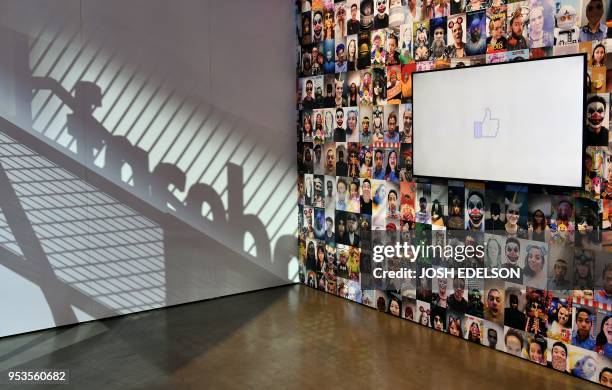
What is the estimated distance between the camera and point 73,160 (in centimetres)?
469

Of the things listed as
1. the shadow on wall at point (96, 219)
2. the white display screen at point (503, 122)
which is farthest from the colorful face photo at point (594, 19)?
the shadow on wall at point (96, 219)

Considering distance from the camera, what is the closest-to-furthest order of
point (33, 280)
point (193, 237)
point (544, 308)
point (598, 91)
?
point (598, 91) < point (544, 308) < point (33, 280) < point (193, 237)

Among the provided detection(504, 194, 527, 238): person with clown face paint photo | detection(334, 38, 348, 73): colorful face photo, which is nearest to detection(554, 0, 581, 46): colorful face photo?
detection(504, 194, 527, 238): person with clown face paint photo

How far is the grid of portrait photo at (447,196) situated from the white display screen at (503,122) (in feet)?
0.31

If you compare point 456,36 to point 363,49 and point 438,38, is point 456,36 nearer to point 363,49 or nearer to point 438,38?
point 438,38

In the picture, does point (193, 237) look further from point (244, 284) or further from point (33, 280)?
point (33, 280)

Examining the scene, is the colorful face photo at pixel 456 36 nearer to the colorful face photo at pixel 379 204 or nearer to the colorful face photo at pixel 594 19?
the colorful face photo at pixel 594 19

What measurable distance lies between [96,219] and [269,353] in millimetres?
1640

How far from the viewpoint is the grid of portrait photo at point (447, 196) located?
3.60 meters

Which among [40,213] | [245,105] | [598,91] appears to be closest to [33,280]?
[40,213]

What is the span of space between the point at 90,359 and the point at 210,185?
5.68 feet

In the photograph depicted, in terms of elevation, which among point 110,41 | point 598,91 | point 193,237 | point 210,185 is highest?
point 110,41

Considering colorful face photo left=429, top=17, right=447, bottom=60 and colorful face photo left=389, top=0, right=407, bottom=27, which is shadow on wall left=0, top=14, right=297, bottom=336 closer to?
colorful face photo left=389, top=0, right=407, bottom=27

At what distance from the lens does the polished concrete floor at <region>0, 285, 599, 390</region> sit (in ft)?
12.2
